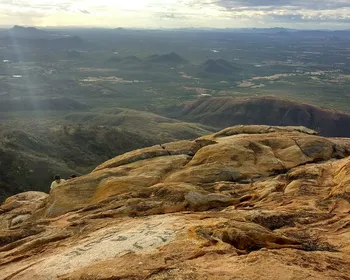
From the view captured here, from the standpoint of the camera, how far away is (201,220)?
88.5 ft

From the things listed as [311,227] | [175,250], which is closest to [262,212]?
[311,227]

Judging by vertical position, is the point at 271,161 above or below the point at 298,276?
Result: below

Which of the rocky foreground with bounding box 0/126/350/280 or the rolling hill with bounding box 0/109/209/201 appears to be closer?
the rocky foreground with bounding box 0/126/350/280

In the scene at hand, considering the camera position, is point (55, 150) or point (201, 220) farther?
point (55, 150)

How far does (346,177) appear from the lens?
111 ft

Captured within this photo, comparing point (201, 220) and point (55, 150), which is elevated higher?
point (201, 220)

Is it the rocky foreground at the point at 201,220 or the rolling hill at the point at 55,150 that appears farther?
the rolling hill at the point at 55,150

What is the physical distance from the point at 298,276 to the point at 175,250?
685cm

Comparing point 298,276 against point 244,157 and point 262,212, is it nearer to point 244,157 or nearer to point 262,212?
point 262,212

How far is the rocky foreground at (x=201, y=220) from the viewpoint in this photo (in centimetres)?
1994

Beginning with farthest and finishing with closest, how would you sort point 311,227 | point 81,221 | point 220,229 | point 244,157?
point 244,157
point 81,221
point 311,227
point 220,229

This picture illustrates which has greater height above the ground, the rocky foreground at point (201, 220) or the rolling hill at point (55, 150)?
the rocky foreground at point (201, 220)

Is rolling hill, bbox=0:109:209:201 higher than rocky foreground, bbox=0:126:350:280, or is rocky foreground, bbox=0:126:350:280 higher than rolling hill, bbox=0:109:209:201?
rocky foreground, bbox=0:126:350:280

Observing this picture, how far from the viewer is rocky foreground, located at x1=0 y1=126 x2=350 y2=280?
65.4 ft
